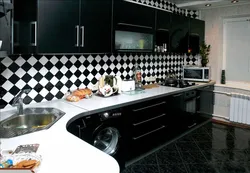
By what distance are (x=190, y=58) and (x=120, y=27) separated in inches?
101

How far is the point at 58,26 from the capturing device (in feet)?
7.02

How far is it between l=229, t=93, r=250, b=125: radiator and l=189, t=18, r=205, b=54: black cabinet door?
1.19 meters

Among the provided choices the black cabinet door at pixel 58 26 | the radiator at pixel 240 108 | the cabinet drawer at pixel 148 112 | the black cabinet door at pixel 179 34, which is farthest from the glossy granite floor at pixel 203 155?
the black cabinet door at pixel 58 26

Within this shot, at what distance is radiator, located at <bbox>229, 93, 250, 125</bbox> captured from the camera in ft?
13.5

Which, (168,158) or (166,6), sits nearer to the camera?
(168,158)

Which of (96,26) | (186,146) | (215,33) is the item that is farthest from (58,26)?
(215,33)

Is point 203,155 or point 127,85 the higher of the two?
point 127,85

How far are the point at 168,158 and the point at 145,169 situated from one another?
442mm

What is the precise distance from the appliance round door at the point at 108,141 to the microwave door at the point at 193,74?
2.50 meters

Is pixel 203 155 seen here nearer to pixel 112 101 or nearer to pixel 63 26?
pixel 112 101

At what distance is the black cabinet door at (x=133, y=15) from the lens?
106 inches

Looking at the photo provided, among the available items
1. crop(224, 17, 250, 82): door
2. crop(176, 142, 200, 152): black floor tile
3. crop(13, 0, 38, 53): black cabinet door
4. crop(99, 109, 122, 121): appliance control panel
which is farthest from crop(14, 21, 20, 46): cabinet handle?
crop(224, 17, 250, 82): door

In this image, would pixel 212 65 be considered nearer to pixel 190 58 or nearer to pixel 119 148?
pixel 190 58

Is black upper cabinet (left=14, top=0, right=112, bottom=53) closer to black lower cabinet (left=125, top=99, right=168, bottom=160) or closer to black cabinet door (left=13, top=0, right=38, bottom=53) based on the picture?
black cabinet door (left=13, top=0, right=38, bottom=53)
